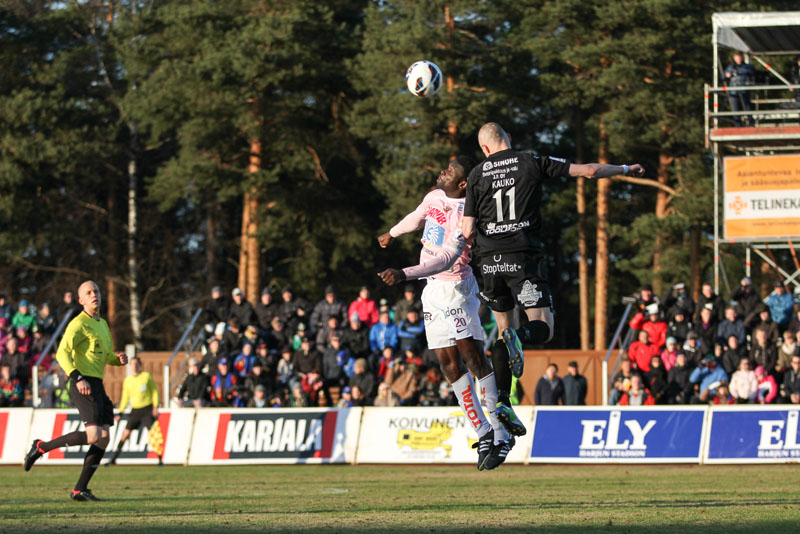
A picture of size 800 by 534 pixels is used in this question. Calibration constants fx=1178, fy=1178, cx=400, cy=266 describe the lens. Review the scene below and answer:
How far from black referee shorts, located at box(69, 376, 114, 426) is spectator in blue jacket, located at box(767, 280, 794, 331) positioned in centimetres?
1406

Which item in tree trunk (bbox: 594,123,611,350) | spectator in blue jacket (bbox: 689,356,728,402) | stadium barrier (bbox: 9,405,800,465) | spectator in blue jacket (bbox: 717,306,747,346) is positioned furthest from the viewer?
tree trunk (bbox: 594,123,611,350)

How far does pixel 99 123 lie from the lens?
45.0 metres

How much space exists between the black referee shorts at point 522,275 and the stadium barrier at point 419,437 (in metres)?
11.0

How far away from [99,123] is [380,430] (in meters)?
26.8

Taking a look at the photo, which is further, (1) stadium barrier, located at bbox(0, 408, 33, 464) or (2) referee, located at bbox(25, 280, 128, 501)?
(1) stadium barrier, located at bbox(0, 408, 33, 464)

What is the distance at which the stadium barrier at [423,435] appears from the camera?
20266 mm

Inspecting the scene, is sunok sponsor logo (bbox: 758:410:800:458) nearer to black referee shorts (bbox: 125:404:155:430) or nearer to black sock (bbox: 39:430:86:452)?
black referee shorts (bbox: 125:404:155:430)

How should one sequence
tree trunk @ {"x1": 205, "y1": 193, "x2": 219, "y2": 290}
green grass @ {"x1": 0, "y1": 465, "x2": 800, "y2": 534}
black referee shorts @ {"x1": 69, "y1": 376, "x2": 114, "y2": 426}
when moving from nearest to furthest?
green grass @ {"x1": 0, "y1": 465, "x2": 800, "y2": 534} → black referee shorts @ {"x1": 69, "y1": 376, "x2": 114, "y2": 426} → tree trunk @ {"x1": 205, "y1": 193, "x2": 219, "y2": 290}

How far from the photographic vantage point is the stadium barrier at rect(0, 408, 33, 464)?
23.2 metres

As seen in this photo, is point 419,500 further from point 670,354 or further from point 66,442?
point 670,354

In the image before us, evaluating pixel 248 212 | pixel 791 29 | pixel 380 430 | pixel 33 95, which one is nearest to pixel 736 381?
pixel 380 430

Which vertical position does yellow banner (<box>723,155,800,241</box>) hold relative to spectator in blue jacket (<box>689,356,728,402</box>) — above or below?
above

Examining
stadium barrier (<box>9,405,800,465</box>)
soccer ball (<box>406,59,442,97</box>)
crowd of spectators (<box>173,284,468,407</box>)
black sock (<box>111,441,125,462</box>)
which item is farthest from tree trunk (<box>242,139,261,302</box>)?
soccer ball (<box>406,59,442,97</box>)

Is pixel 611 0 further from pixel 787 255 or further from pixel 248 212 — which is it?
pixel 248 212
